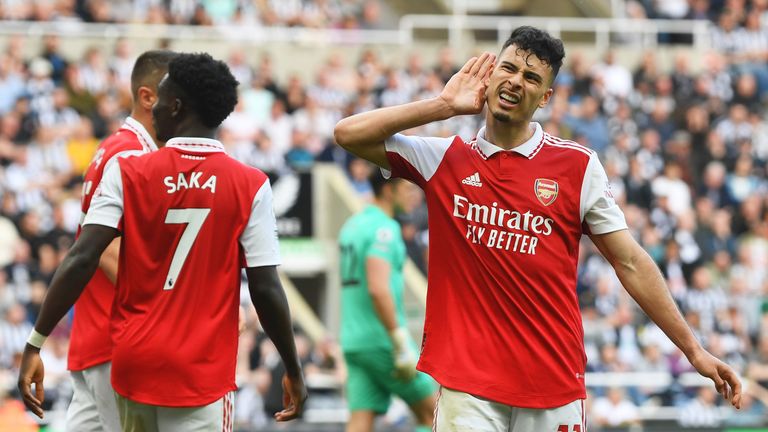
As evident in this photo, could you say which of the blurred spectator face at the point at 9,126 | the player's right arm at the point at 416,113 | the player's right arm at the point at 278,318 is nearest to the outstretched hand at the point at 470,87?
the player's right arm at the point at 416,113

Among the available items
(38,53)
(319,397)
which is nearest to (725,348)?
(319,397)

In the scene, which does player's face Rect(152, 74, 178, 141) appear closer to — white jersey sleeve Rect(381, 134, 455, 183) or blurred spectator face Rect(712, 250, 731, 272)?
white jersey sleeve Rect(381, 134, 455, 183)

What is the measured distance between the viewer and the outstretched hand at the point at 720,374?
6289 mm

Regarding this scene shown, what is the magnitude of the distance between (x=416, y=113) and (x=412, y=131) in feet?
43.0

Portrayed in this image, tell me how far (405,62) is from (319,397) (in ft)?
26.5

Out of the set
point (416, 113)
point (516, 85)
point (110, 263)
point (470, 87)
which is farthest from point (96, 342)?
point (516, 85)

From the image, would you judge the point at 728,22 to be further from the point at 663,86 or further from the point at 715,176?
the point at 715,176

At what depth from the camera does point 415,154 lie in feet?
21.0

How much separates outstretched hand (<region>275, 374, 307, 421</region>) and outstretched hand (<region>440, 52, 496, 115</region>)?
147 centimetres

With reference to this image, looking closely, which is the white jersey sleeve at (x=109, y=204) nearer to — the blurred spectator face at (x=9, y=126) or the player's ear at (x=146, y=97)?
the player's ear at (x=146, y=97)

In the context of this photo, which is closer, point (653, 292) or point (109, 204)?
point (109, 204)

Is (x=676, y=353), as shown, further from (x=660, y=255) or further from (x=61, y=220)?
(x=61, y=220)

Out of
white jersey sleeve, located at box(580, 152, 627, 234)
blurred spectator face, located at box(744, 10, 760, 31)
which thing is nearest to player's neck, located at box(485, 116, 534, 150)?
white jersey sleeve, located at box(580, 152, 627, 234)

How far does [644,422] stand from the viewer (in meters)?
16.1
